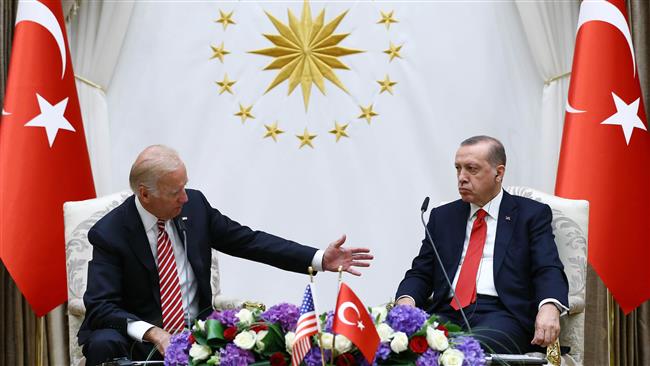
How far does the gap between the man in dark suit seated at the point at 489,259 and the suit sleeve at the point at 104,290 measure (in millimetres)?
1178

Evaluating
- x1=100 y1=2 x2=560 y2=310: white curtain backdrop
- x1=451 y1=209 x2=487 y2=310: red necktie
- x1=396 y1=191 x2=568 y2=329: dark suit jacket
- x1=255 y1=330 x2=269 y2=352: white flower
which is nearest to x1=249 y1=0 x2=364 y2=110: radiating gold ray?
x1=100 y1=2 x2=560 y2=310: white curtain backdrop

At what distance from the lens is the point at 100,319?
3.55 m

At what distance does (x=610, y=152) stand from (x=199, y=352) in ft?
9.41

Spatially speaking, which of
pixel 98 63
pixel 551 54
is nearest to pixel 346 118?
pixel 551 54

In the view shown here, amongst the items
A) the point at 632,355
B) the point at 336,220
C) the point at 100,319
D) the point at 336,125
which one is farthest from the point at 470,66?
the point at 100,319

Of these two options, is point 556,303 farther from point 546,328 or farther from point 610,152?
point 610,152

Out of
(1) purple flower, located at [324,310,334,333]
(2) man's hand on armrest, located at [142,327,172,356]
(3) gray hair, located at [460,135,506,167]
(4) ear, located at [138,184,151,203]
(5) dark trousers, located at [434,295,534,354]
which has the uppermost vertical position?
(3) gray hair, located at [460,135,506,167]

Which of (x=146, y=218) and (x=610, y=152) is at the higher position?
(x=610, y=152)

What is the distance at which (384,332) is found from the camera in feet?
8.62

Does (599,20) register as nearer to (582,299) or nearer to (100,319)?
(582,299)

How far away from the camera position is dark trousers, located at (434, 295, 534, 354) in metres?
3.67

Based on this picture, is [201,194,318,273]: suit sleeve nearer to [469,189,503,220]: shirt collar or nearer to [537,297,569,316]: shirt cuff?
[469,189,503,220]: shirt collar

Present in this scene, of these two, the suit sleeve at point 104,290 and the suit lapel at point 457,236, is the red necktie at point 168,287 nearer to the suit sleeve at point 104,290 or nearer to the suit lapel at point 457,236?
the suit sleeve at point 104,290

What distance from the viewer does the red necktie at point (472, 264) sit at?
394cm
